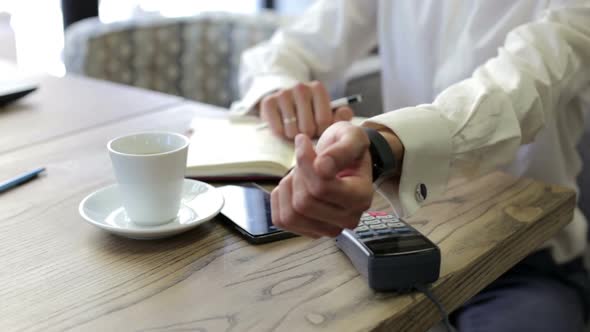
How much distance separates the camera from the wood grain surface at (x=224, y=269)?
49 centimetres

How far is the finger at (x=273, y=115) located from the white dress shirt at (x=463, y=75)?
10 centimetres

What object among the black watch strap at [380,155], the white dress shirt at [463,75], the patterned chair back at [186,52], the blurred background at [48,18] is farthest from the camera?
the blurred background at [48,18]

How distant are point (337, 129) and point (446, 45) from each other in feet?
2.21

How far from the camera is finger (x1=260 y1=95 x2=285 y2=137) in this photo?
2.86ft

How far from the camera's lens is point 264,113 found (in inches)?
35.4

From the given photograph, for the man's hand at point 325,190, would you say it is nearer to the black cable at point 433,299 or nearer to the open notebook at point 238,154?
the black cable at point 433,299

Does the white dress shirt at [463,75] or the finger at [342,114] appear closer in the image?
the white dress shirt at [463,75]

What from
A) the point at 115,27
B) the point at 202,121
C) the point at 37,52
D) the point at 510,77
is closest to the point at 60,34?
the point at 37,52

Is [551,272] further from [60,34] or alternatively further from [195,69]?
[60,34]

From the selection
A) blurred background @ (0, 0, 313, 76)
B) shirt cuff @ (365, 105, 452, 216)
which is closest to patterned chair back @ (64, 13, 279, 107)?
blurred background @ (0, 0, 313, 76)

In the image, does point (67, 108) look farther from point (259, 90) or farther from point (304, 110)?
point (304, 110)

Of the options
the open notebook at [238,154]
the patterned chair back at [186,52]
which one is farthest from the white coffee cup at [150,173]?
the patterned chair back at [186,52]

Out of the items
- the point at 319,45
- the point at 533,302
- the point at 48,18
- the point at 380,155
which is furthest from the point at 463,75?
the point at 48,18

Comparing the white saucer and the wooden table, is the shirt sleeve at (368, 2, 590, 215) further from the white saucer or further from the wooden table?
the white saucer
